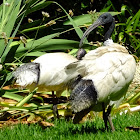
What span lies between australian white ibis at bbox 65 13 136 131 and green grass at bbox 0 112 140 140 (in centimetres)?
18

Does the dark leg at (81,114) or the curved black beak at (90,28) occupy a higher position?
the curved black beak at (90,28)

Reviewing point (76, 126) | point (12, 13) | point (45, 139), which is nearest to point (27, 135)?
point (45, 139)

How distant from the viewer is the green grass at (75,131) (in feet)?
15.0

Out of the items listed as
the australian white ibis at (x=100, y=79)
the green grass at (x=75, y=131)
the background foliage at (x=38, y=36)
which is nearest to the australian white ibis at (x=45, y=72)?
the background foliage at (x=38, y=36)

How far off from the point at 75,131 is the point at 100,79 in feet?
2.50

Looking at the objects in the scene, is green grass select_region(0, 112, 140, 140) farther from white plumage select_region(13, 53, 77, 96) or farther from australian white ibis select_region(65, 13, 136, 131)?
white plumage select_region(13, 53, 77, 96)

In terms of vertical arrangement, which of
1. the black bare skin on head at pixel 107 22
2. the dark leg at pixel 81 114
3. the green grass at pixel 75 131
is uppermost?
the black bare skin on head at pixel 107 22

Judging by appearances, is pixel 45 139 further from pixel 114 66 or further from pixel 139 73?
pixel 139 73

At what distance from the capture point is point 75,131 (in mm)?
4953

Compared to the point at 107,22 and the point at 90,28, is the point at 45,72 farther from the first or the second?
the point at 107,22

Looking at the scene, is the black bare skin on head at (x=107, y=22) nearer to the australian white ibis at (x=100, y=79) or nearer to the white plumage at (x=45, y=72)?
the white plumage at (x=45, y=72)

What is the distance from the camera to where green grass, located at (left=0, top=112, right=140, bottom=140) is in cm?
459

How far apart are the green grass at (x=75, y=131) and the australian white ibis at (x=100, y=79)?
0.18 meters

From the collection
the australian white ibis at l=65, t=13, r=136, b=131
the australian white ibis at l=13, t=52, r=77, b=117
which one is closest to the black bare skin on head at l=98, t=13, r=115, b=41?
the australian white ibis at l=13, t=52, r=77, b=117
